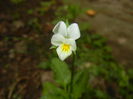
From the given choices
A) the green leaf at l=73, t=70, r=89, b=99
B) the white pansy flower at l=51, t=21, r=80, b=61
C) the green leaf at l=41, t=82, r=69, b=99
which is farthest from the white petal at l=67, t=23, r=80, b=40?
the green leaf at l=41, t=82, r=69, b=99

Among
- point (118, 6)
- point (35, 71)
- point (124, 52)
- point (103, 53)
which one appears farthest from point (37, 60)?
point (118, 6)

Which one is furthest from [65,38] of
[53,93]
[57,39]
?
[53,93]

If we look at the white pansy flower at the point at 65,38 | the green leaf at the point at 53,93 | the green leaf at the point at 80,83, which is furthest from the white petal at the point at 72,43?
the green leaf at the point at 53,93

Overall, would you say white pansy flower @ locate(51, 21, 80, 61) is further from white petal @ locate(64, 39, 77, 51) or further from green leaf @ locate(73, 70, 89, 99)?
green leaf @ locate(73, 70, 89, 99)

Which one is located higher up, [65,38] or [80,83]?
[65,38]

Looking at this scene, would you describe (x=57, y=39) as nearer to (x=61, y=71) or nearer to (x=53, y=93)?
(x=61, y=71)
